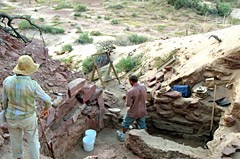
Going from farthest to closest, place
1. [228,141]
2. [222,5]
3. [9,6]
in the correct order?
[9,6], [222,5], [228,141]

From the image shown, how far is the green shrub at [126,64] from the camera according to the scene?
12.0 metres

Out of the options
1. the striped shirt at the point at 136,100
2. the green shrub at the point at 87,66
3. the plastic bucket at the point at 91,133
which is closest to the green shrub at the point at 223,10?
the green shrub at the point at 87,66

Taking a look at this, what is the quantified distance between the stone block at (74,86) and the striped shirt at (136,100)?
1157mm

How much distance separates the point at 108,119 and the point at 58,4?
21.8 metres

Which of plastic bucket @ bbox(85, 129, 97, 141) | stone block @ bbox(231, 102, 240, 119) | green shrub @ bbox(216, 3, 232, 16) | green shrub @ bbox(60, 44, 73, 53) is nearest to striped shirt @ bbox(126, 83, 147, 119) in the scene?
plastic bucket @ bbox(85, 129, 97, 141)

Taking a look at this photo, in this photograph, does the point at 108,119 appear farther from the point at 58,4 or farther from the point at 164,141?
the point at 58,4

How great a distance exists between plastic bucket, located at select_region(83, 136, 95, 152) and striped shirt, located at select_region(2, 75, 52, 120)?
3273 mm

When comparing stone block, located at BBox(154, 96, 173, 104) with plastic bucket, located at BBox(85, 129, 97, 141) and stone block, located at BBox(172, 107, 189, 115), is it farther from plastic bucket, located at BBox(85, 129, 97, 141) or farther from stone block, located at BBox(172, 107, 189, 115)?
plastic bucket, located at BBox(85, 129, 97, 141)

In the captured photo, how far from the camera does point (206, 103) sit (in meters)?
8.73

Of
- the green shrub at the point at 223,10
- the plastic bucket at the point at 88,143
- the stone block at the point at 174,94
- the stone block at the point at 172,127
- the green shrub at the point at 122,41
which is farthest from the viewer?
the green shrub at the point at 223,10

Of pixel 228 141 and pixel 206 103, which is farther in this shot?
pixel 206 103

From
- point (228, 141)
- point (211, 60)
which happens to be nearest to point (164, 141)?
point (228, 141)

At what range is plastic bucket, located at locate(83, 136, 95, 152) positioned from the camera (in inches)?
318

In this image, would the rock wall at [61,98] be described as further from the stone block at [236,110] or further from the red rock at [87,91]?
the stone block at [236,110]
